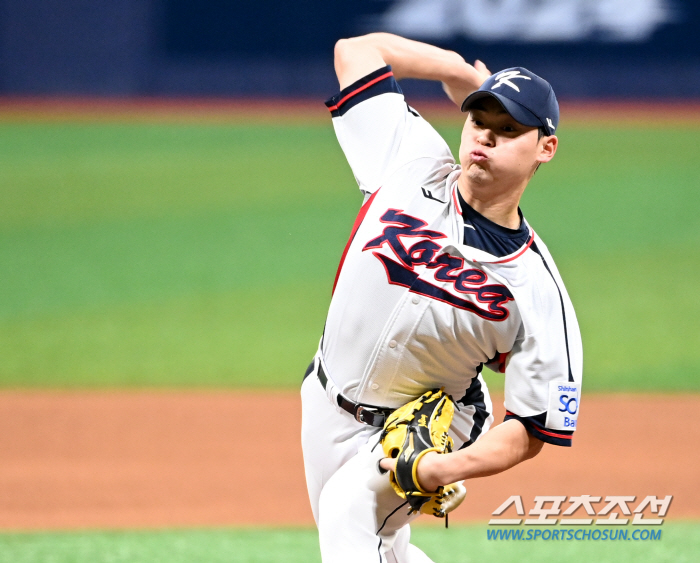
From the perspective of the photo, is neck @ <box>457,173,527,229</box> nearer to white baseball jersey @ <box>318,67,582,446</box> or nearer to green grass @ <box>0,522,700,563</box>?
white baseball jersey @ <box>318,67,582,446</box>

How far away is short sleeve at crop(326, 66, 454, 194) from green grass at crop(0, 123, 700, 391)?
5.26m

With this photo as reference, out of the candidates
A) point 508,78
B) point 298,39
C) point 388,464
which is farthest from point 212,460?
point 298,39

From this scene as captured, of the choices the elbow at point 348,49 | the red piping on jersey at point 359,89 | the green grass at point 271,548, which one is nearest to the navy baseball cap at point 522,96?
the red piping on jersey at point 359,89

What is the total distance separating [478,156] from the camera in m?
2.77

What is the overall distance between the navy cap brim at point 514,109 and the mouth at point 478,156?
0.14 metres

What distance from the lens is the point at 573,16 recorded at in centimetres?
1895

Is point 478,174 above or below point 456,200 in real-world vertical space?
above

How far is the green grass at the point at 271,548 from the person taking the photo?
4604 millimetres

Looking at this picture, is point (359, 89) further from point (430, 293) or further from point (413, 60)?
point (430, 293)

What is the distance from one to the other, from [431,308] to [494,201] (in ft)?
1.30

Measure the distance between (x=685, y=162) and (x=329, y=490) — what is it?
50.4 ft

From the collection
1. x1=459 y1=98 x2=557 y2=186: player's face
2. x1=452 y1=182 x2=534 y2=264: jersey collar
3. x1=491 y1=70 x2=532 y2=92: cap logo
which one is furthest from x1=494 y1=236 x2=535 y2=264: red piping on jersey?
x1=491 y1=70 x2=532 y2=92: cap logo

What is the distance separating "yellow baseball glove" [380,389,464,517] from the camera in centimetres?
271

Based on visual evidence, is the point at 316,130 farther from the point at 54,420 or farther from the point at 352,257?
the point at 352,257
